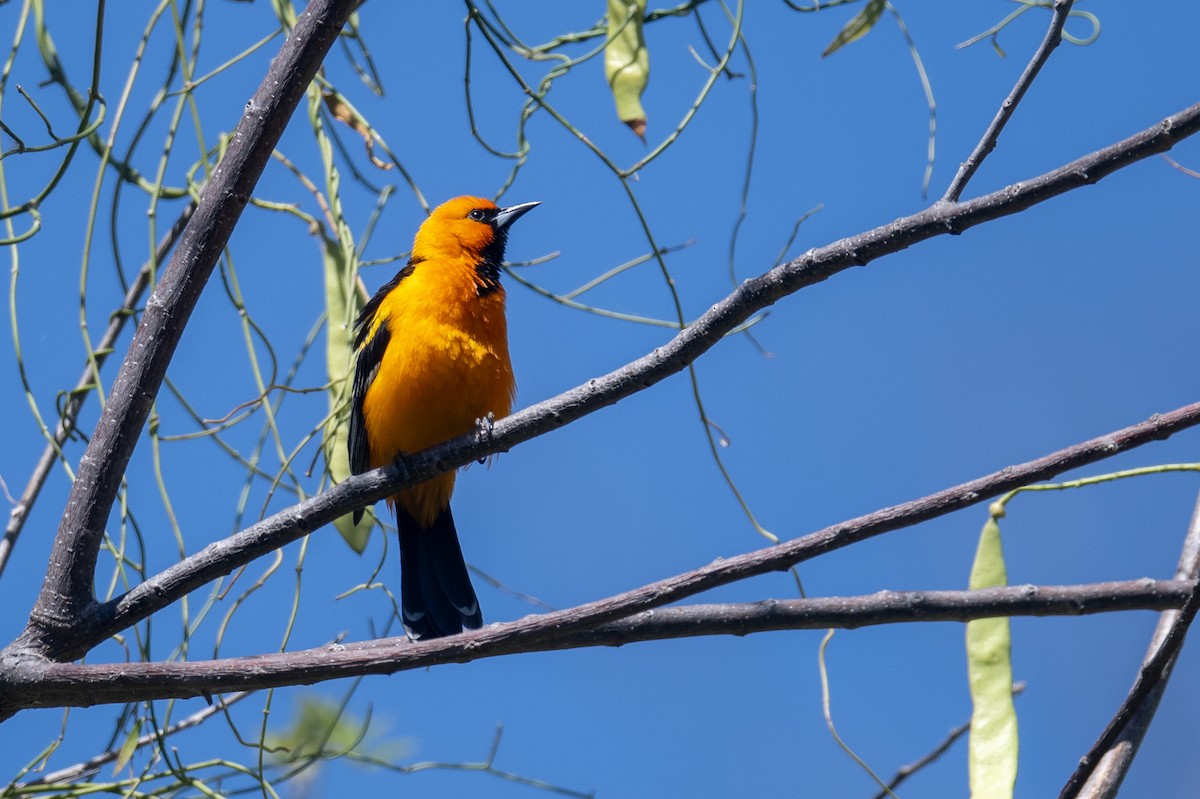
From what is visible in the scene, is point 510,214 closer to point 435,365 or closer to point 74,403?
point 435,365

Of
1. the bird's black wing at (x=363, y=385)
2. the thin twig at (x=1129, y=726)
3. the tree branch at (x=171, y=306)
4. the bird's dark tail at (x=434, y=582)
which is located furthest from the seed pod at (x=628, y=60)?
the bird's dark tail at (x=434, y=582)

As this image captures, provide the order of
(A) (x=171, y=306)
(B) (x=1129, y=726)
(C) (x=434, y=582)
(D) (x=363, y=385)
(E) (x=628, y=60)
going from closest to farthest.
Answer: (B) (x=1129, y=726) < (A) (x=171, y=306) < (E) (x=628, y=60) < (D) (x=363, y=385) < (C) (x=434, y=582)

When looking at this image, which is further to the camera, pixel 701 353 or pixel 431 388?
pixel 431 388

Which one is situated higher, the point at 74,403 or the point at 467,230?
the point at 467,230

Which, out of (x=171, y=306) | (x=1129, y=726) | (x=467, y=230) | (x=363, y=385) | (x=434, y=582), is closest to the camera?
(x=1129, y=726)

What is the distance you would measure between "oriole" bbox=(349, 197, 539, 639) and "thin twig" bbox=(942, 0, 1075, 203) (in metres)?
1.79

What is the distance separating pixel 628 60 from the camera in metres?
2.72

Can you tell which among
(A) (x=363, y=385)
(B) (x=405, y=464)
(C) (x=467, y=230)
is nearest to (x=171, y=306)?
(B) (x=405, y=464)

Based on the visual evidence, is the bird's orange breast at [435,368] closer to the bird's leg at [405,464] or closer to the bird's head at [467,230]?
the bird's head at [467,230]

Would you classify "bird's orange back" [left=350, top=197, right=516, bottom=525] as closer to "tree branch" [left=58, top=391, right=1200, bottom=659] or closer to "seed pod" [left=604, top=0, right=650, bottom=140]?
"seed pod" [left=604, top=0, right=650, bottom=140]

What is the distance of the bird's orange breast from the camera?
347 cm

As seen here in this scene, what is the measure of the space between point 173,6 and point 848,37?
1.75 metres

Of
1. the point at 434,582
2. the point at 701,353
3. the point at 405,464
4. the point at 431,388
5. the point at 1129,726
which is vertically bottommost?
the point at 1129,726

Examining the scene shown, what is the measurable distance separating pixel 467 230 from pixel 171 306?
211 centimetres
